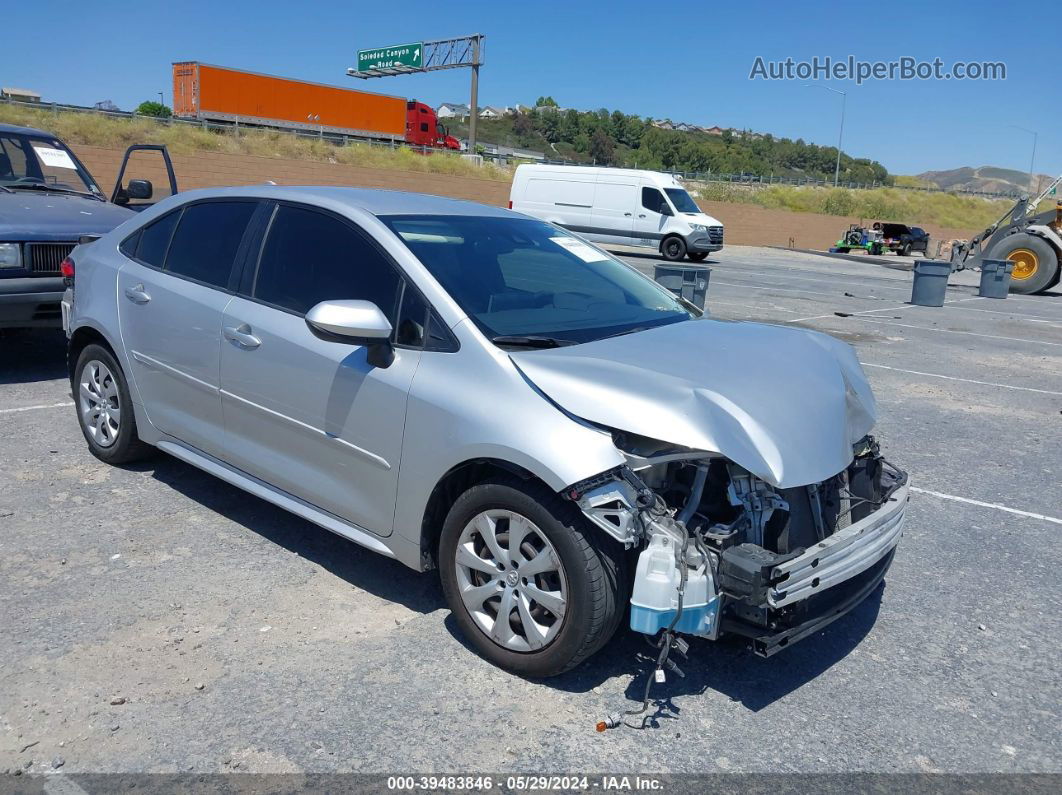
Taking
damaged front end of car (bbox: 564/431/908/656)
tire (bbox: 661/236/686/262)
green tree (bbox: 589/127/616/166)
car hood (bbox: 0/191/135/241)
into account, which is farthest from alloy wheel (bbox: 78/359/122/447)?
green tree (bbox: 589/127/616/166)

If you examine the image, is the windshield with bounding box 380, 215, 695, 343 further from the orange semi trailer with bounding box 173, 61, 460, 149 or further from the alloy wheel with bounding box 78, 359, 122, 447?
the orange semi trailer with bounding box 173, 61, 460, 149

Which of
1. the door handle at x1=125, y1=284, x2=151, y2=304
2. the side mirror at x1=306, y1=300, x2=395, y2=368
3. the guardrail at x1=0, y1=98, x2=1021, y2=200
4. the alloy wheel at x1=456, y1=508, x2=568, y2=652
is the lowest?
the alloy wheel at x1=456, y1=508, x2=568, y2=652

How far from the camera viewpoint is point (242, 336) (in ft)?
13.9

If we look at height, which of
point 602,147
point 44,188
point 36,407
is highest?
point 602,147

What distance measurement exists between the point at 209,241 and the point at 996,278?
20.6 metres

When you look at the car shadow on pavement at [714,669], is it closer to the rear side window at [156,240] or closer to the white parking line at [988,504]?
the white parking line at [988,504]

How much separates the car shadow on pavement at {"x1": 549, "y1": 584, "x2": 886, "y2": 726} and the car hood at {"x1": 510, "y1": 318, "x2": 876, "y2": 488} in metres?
0.76

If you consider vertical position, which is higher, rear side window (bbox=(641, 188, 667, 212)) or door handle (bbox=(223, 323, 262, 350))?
rear side window (bbox=(641, 188, 667, 212))

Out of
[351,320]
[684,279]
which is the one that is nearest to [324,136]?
[684,279]

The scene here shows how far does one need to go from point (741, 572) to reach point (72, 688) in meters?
2.33

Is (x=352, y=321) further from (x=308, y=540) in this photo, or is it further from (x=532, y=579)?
(x=308, y=540)

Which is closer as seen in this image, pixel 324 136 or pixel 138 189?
pixel 138 189

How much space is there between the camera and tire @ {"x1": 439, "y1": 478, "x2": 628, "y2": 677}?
3111 mm

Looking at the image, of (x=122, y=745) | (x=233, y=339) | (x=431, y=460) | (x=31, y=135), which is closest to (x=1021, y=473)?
(x=431, y=460)
